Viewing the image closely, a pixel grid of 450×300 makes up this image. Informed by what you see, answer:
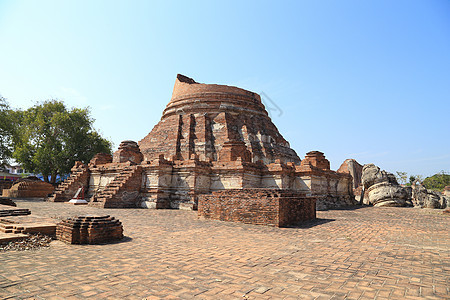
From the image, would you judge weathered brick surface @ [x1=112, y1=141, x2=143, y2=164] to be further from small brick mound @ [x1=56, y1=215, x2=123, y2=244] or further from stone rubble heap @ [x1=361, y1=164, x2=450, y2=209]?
stone rubble heap @ [x1=361, y1=164, x2=450, y2=209]

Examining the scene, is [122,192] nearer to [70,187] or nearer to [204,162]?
[204,162]

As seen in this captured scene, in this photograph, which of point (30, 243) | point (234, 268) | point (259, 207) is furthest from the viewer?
point (259, 207)

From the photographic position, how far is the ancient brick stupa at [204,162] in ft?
43.6

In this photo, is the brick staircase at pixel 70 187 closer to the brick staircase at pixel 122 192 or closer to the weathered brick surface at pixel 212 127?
the brick staircase at pixel 122 192

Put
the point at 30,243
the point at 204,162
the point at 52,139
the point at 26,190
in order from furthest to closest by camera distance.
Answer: the point at 52,139
the point at 26,190
the point at 204,162
the point at 30,243

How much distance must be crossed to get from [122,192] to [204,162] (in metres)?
4.29

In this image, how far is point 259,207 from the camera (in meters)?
7.67

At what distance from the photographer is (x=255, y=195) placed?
8.19 m

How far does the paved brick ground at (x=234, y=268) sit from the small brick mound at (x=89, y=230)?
0.20 m

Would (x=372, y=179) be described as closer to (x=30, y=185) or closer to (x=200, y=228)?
(x=200, y=228)

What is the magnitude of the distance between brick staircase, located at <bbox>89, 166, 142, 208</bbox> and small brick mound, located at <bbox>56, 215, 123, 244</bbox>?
7485 mm

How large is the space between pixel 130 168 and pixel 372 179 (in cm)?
1461

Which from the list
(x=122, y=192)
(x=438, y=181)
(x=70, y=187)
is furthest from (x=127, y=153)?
(x=438, y=181)

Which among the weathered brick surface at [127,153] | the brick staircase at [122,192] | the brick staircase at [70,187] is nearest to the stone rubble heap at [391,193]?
the brick staircase at [122,192]
